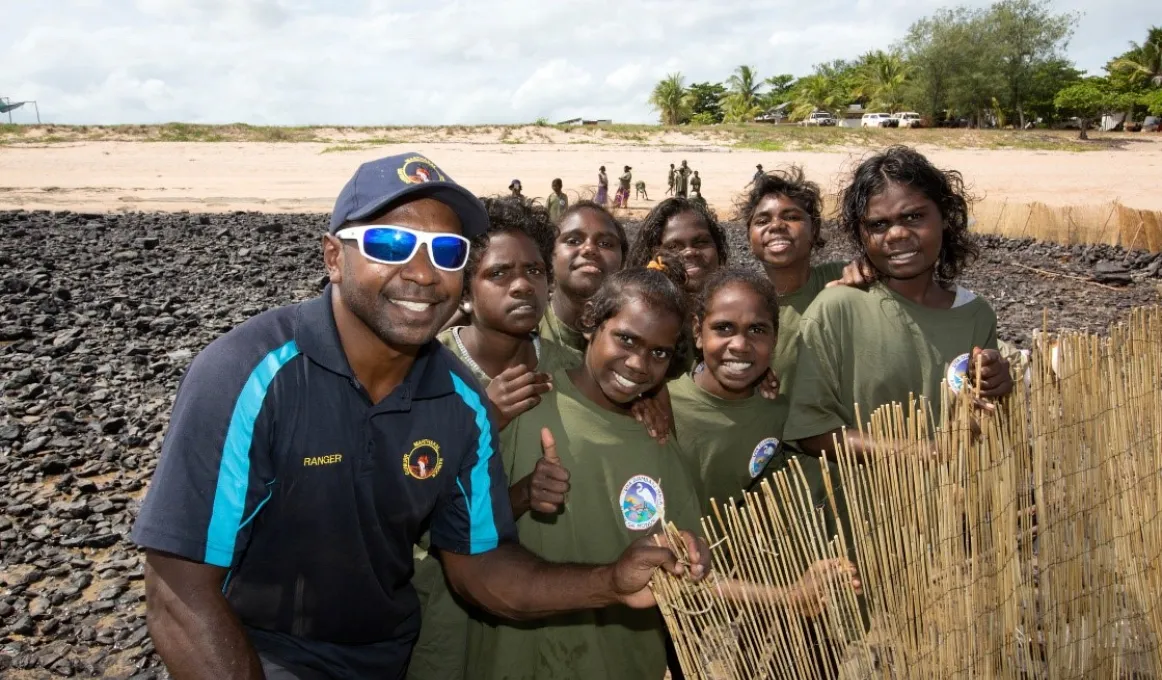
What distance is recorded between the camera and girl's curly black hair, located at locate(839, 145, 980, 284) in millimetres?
3211

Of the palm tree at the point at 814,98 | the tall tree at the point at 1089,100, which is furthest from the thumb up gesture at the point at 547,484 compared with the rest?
the palm tree at the point at 814,98

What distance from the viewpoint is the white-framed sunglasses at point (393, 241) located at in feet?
7.00

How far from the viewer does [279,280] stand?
39.6 feet

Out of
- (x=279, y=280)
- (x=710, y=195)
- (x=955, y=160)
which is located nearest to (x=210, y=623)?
(x=279, y=280)

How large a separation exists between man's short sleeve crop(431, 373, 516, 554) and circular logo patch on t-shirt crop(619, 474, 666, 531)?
14.1 inches

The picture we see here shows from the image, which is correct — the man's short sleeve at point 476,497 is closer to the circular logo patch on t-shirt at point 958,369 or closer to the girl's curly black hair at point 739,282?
the girl's curly black hair at point 739,282

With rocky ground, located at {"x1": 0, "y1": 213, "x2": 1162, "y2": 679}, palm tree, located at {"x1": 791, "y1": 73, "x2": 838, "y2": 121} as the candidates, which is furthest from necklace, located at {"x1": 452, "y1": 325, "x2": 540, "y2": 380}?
palm tree, located at {"x1": 791, "y1": 73, "x2": 838, "y2": 121}

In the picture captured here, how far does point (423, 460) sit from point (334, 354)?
1.19 feet

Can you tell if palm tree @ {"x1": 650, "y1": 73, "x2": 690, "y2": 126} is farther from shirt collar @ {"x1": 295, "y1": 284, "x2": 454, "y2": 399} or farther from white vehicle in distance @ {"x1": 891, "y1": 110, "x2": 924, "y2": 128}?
shirt collar @ {"x1": 295, "y1": 284, "x2": 454, "y2": 399}

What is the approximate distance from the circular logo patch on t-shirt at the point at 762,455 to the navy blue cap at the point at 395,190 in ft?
4.55

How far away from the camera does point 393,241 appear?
2148 millimetres

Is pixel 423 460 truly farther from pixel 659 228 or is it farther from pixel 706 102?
pixel 706 102

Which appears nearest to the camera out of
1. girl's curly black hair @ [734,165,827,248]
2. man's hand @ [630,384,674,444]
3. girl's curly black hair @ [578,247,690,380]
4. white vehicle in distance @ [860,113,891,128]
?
man's hand @ [630,384,674,444]

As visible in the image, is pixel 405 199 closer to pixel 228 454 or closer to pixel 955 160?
pixel 228 454
